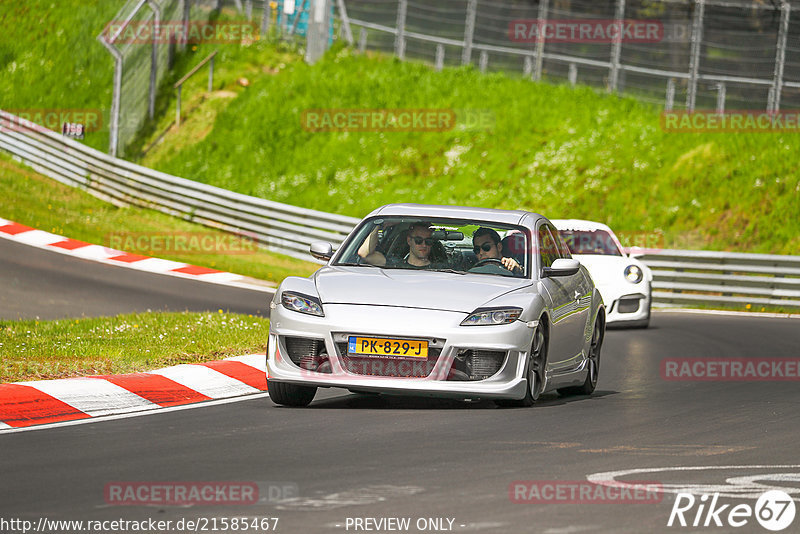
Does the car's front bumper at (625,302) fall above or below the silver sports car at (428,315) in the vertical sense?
below

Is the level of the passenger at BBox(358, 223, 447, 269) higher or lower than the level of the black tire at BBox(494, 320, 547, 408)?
higher

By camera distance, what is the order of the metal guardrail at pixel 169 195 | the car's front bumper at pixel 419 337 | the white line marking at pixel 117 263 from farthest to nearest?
the metal guardrail at pixel 169 195 → the white line marking at pixel 117 263 → the car's front bumper at pixel 419 337

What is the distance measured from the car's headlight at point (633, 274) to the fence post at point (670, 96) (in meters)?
11.3

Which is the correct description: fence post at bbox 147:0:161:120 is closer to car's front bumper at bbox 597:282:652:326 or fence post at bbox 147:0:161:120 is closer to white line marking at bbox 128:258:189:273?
white line marking at bbox 128:258:189:273

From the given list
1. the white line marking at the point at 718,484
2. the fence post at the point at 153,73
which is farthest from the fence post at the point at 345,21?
the white line marking at the point at 718,484

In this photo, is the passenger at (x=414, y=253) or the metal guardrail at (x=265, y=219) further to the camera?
the metal guardrail at (x=265, y=219)

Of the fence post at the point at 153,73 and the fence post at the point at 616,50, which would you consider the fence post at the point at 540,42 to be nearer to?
the fence post at the point at 616,50

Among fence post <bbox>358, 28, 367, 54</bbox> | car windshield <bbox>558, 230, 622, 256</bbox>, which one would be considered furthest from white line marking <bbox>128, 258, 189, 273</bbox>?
fence post <bbox>358, 28, 367, 54</bbox>

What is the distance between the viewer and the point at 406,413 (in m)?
9.45

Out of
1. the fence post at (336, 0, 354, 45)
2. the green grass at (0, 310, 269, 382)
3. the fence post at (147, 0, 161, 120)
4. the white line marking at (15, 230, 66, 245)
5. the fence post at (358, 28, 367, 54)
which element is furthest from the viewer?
the fence post at (336, 0, 354, 45)

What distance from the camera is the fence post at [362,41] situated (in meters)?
37.5

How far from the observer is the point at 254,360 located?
12.1 meters

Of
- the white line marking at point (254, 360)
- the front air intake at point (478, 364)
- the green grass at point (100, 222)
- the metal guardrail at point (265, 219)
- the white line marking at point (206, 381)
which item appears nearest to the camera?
the front air intake at point (478, 364)

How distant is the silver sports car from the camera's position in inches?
361
